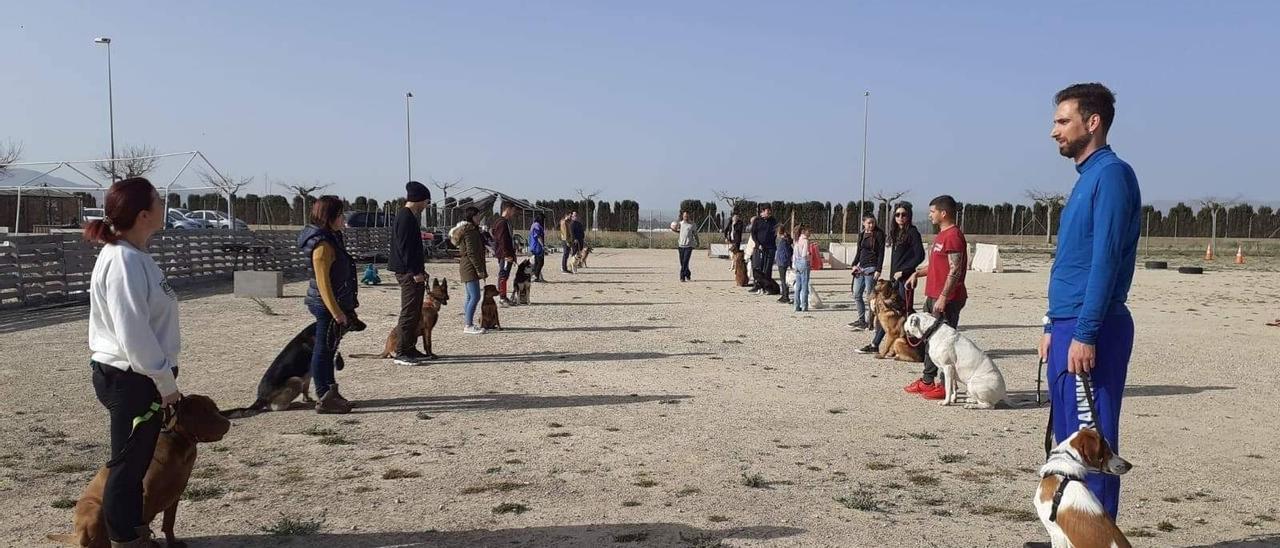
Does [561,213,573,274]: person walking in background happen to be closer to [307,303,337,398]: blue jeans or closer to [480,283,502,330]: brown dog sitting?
[480,283,502,330]: brown dog sitting

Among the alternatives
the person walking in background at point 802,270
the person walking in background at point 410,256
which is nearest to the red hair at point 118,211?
the person walking in background at point 410,256

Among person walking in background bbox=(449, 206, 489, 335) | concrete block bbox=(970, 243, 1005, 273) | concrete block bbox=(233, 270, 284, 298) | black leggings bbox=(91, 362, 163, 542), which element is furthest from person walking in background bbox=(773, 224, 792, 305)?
black leggings bbox=(91, 362, 163, 542)

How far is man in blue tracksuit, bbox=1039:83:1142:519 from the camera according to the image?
3.16 meters

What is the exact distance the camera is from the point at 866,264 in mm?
11234

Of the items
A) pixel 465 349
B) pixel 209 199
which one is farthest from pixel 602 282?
pixel 209 199

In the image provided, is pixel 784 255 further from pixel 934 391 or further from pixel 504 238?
pixel 934 391

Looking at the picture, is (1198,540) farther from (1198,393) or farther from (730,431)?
(1198,393)

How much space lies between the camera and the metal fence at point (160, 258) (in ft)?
43.8

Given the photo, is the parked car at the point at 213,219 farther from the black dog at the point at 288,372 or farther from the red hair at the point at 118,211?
the red hair at the point at 118,211

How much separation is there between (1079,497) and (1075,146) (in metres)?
1.27

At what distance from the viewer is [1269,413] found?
6.96 metres

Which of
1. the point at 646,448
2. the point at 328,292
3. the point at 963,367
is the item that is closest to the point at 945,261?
the point at 963,367

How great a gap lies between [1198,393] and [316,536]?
7154 millimetres

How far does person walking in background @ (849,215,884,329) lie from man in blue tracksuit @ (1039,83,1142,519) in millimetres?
7461
